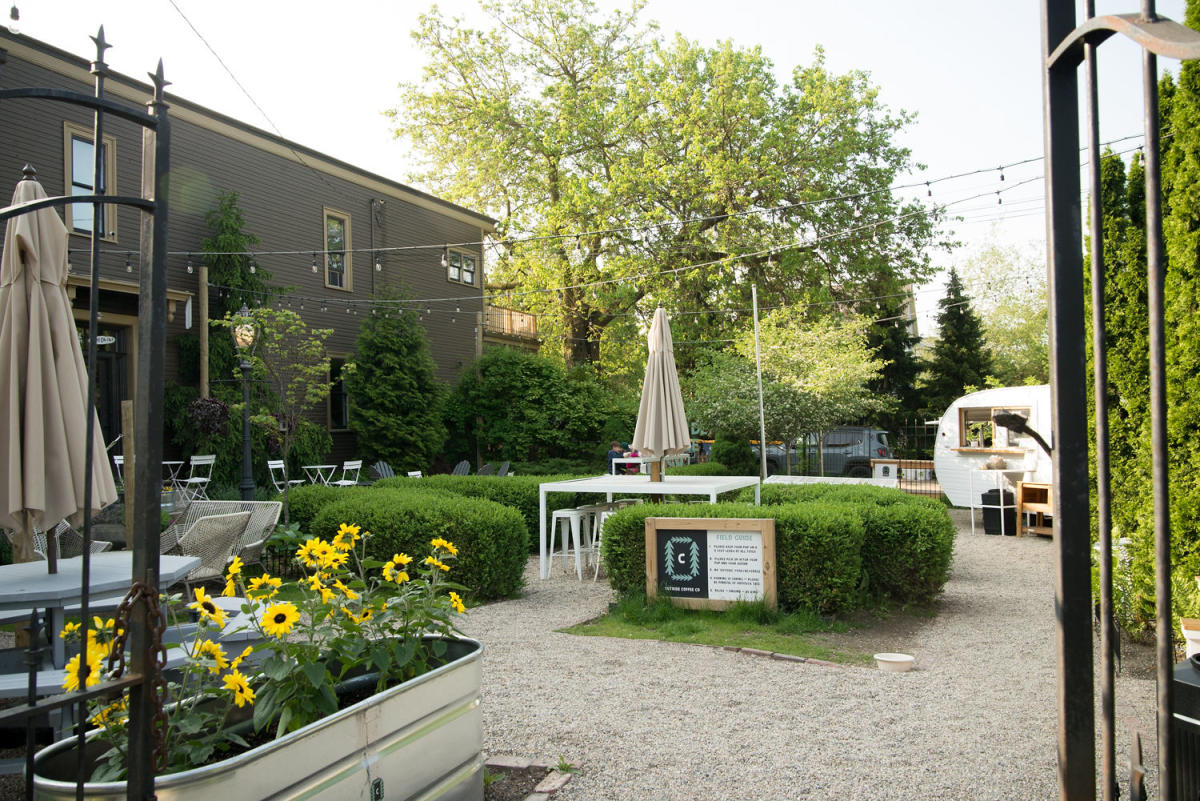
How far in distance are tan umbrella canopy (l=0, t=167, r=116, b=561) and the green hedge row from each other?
486 cm

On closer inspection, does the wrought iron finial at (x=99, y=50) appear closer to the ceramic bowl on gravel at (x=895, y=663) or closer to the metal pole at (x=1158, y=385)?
the metal pole at (x=1158, y=385)

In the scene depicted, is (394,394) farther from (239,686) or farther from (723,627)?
(239,686)

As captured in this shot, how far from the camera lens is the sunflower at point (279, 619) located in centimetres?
285

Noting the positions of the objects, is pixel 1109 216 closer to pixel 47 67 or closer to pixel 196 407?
pixel 196 407

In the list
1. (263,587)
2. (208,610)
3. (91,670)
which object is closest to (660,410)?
(263,587)

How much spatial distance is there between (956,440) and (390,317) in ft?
41.4

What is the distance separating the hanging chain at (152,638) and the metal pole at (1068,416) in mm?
2101

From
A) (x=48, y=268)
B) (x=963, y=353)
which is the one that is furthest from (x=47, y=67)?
(x=963, y=353)

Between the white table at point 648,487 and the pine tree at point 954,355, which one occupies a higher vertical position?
the pine tree at point 954,355


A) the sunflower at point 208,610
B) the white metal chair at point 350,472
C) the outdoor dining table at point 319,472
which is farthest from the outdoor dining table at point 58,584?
the white metal chair at point 350,472

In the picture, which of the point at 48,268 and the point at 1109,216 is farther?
the point at 1109,216

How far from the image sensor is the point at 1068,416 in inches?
74.3

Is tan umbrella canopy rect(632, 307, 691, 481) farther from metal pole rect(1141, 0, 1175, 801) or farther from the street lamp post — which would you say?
metal pole rect(1141, 0, 1175, 801)

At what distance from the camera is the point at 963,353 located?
108ft
